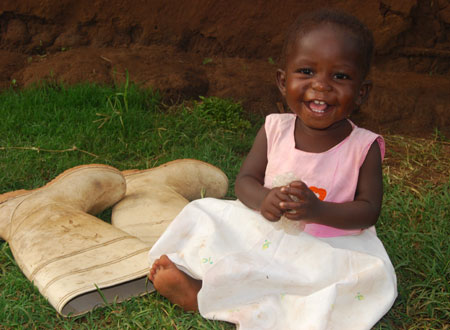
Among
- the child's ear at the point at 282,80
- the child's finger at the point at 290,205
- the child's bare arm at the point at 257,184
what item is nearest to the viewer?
the child's finger at the point at 290,205

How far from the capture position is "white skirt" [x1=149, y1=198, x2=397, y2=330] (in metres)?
1.84

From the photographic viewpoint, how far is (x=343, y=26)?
1.87 m

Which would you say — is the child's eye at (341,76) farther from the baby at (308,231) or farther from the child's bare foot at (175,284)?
the child's bare foot at (175,284)

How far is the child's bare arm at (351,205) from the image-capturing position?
68.8 inches

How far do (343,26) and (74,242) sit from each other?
4.51 ft

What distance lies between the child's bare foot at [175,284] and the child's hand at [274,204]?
40 centimetres

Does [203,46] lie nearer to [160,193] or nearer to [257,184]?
[160,193]

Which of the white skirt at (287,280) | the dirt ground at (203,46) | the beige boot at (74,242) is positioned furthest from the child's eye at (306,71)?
the dirt ground at (203,46)

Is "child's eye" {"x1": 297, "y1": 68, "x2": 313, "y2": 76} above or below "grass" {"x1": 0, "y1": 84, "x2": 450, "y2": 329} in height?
A: above

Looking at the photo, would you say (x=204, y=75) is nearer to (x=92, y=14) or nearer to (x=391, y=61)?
(x=92, y=14)

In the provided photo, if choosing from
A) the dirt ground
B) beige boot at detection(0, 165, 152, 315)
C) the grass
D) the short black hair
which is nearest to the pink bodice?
the short black hair

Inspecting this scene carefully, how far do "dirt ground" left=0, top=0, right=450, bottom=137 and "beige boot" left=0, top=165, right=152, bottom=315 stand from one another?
1.70 meters

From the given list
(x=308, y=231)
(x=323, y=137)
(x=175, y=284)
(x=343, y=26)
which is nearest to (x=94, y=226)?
(x=175, y=284)

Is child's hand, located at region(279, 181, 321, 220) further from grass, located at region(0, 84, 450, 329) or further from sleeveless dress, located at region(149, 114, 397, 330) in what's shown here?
grass, located at region(0, 84, 450, 329)
